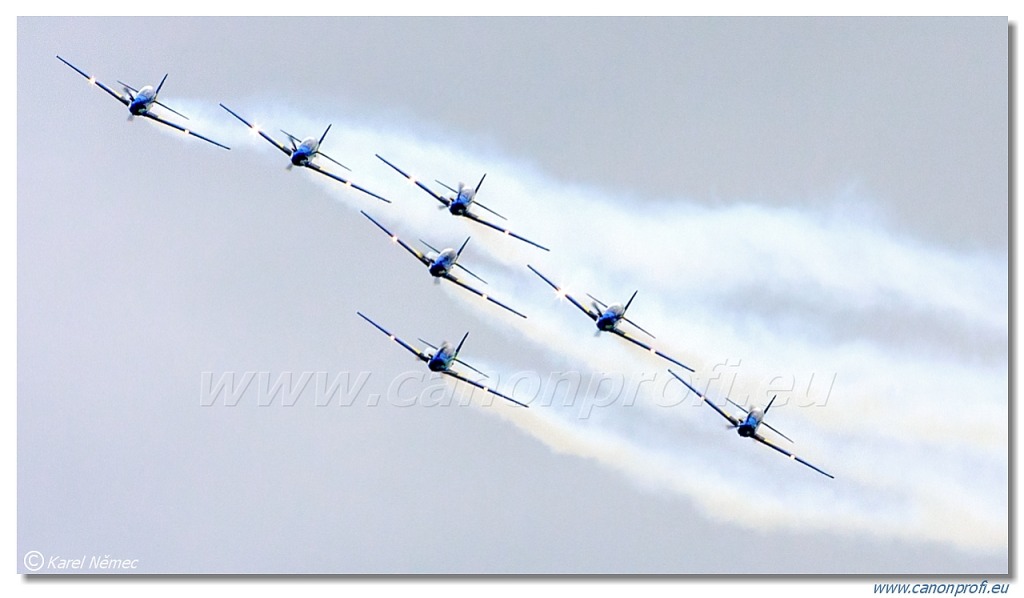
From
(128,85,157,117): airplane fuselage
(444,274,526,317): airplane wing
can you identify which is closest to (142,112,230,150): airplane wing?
(128,85,157,117): airplane fuselage

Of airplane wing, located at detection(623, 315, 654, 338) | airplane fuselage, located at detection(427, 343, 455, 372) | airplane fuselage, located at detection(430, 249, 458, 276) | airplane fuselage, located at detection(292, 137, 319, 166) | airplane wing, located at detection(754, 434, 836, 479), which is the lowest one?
airplane wing, located at detection(754, 434, 836, 479)

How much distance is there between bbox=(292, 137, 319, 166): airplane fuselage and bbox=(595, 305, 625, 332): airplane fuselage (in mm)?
15919

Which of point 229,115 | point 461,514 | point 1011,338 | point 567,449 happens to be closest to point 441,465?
point 461,514

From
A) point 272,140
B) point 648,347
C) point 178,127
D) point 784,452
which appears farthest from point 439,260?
point 784,452

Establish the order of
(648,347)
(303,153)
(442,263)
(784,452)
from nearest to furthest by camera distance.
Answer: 1. (442,263)
2. (303,153)
3. (648,347)
4. (784,452)

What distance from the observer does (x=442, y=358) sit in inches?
3617

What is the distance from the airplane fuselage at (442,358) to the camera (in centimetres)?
9188

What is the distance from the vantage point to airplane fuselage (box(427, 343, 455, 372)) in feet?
301

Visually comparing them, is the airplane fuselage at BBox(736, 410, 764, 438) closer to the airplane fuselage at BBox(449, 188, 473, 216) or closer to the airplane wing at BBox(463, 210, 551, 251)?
the airplane wing at BBox(463, 210, 551, 251)

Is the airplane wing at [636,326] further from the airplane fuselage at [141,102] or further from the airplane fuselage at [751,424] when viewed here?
the airplane fuselage at [141,102]

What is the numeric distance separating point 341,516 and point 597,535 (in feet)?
51.3

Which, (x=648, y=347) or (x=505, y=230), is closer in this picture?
(x=648, y=347)

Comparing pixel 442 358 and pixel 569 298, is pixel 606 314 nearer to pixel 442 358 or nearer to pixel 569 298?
pixel 569 298

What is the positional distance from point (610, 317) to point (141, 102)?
83.1 feet
